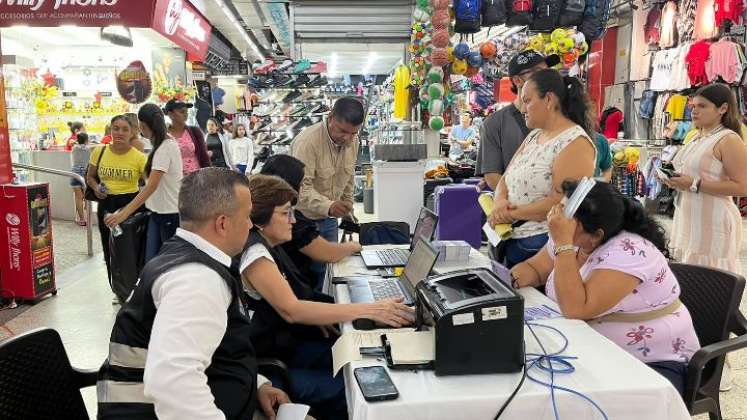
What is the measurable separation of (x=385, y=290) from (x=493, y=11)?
4017mm

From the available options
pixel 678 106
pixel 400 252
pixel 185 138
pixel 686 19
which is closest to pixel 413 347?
pixel 400 252

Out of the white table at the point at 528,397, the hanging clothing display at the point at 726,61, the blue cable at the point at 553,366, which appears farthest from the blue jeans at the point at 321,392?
the hanging clothing display at the point at 726,61

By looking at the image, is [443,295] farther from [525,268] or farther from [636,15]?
[636,15]

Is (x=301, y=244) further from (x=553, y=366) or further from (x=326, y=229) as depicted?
(x=553, y=366)

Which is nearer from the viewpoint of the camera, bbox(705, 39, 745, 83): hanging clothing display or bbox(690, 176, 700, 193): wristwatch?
bbox(690, 176, 700, 193): wristwatch

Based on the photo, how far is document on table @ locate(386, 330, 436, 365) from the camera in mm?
1604

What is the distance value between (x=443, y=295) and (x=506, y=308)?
0.22 metres

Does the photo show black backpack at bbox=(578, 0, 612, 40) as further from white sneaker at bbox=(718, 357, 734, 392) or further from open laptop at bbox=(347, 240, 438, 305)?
open laptop at bbox=(347, 240, 438, 305)

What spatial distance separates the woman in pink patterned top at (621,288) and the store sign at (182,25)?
3.94 meters

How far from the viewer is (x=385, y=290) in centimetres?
243

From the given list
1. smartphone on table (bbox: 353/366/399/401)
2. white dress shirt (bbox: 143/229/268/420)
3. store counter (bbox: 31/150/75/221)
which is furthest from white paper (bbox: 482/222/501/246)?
store counter (bbox: 31/150/75/221)

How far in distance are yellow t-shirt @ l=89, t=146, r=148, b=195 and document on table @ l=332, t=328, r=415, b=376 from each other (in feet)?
11.0

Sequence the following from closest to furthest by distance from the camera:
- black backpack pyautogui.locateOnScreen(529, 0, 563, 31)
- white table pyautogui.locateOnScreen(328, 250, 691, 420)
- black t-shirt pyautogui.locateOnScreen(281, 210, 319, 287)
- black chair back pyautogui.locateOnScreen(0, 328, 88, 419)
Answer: white table pyautogui.locateOnScreen(328, 250, 691, 420) < black chair back pyautogui.locateOnScreen(0, 328, 88, 419) < black t-shirt pyautogui.locateOnScreen(281, 210, 319, 287) < black backpack pyautogui.locateOnScreen(529, 0, 563, 31)

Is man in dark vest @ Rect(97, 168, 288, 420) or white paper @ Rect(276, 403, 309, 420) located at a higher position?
man in dark vest @ Rect(97, 168, 288, 420)
